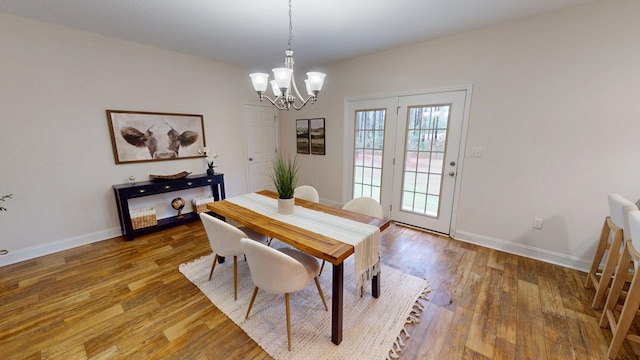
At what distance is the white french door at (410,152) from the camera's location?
9.55 feet

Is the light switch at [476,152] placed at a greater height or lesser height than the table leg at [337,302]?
greater

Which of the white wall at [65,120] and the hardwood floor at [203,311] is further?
the white wall at [65,120]

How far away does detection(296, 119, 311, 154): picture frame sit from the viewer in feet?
14.3

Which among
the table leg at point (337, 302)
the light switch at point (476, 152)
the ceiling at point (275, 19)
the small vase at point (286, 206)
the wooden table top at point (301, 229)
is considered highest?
the ceiling at point (275, 19)

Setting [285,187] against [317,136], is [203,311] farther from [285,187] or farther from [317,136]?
[317,136]

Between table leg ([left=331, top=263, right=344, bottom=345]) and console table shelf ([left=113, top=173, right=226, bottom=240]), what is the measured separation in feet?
9.10

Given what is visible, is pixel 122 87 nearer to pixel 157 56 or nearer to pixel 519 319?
pixel 157 56

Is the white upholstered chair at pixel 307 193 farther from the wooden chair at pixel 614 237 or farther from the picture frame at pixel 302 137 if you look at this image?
the wooden chair at pixel 614 237

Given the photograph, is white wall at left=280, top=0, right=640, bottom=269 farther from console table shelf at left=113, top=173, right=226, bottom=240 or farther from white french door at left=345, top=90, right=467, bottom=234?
console table shelf at left=113, top=173, right=226, bottom=240

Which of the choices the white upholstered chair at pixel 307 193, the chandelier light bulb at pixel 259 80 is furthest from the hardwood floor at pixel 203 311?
the chandelier light bulb at pixel 259 80

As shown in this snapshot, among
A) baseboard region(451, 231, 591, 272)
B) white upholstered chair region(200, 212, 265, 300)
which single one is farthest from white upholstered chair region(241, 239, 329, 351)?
baseboard region(451, 231, 591, 272)

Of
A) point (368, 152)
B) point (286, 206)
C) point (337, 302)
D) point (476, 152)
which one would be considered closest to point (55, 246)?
point (286, 206)

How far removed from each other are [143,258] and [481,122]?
4.04 meters

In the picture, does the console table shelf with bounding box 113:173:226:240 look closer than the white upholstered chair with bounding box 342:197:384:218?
No
